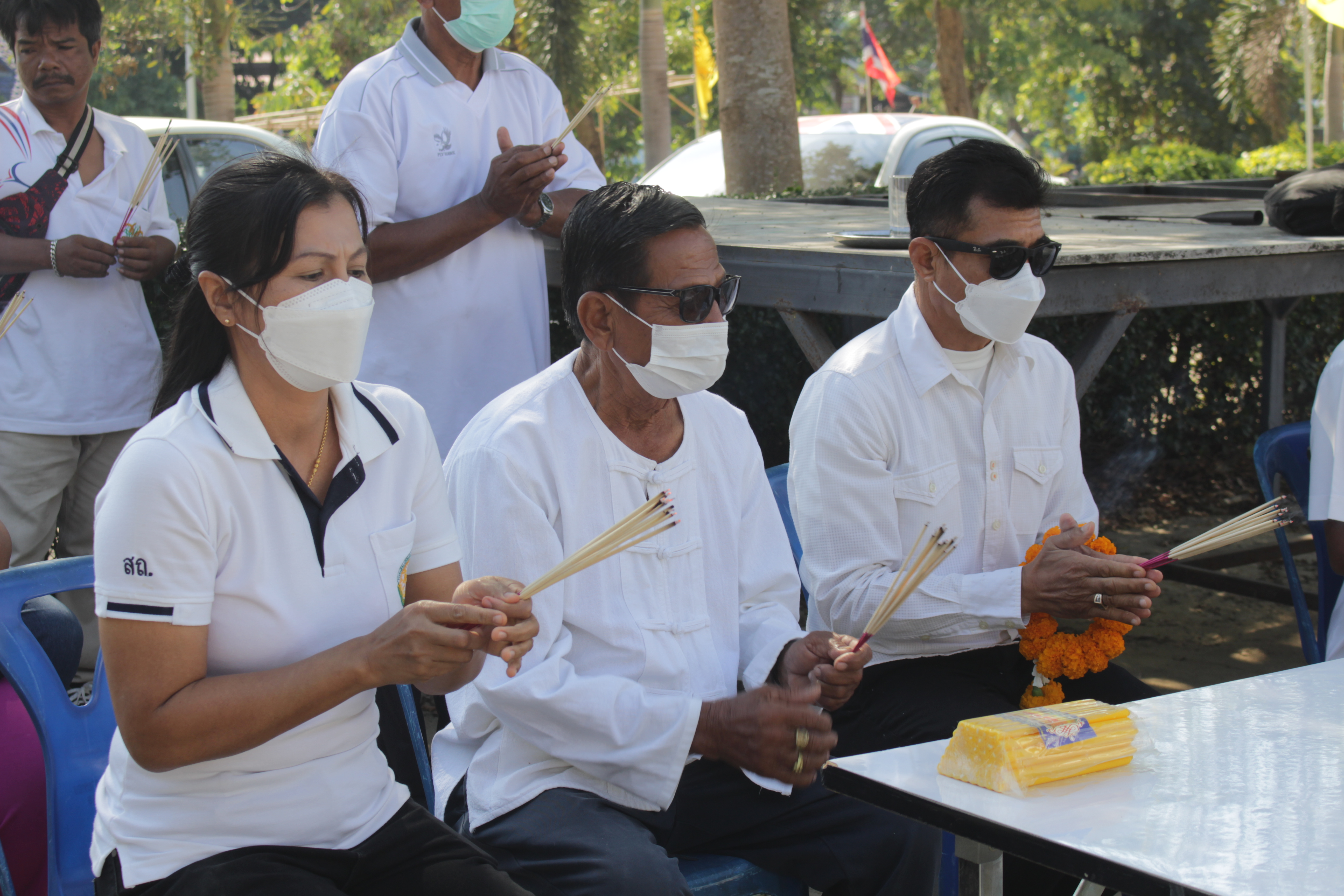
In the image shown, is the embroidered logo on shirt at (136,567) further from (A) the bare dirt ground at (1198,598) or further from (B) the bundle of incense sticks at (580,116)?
(A) the bare dirt ground at (1198,598)

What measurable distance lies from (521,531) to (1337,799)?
4.16ft

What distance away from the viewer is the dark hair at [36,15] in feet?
10.5

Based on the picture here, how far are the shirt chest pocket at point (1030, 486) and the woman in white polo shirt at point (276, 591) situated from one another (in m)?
1.37

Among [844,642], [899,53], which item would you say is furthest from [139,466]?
[899,53]

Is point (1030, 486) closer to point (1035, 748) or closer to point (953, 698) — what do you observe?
point (953, 698)

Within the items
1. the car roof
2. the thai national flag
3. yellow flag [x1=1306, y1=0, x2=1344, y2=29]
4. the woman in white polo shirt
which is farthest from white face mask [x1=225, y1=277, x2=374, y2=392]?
the thai national flag

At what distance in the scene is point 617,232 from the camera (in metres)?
2.24

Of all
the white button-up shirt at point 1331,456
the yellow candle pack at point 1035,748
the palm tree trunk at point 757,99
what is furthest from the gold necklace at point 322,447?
the palm tree trunk at point 757,99

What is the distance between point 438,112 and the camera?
3264 millimetres

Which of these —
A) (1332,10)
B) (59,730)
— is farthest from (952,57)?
(59,730)

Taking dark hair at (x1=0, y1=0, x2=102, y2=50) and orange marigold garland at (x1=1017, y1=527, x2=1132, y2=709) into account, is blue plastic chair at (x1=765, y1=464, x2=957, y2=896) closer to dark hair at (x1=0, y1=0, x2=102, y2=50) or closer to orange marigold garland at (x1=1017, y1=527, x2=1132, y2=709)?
orange marigold garland at (x1=1017, y1=527, x2=1132, y2=709)

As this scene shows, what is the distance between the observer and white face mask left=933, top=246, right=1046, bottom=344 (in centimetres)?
271

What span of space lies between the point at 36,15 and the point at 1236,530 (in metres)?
3.10

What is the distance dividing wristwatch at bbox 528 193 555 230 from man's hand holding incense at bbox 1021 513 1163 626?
5.05 ft
